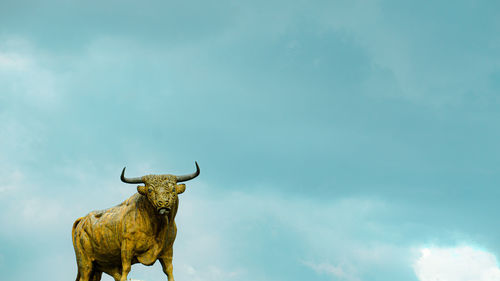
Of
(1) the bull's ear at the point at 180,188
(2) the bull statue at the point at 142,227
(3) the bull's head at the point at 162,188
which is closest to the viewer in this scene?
(3) the bull's head at the point at 162,188

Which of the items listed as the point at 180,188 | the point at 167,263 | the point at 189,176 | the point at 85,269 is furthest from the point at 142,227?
the point at 85,269

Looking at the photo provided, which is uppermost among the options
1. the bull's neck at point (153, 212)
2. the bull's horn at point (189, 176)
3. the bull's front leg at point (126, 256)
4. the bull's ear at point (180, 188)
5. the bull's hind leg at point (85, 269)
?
the bull's horn at point (189, 176)

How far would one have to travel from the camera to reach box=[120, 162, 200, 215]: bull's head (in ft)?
54.9

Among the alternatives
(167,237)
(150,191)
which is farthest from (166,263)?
(150,191)

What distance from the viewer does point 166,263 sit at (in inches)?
691

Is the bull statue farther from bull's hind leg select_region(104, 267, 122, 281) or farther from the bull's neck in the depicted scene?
bull's hind leg select_region(104, 267, 122, 281)

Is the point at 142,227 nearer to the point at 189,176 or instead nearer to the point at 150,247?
the point at 150,247

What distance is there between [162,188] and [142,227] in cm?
115

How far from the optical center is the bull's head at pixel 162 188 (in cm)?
1672

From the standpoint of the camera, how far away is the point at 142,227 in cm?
1725

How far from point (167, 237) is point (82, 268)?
105 inches

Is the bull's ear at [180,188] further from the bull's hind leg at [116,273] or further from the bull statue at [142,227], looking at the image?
the bull's hind leg at [116,273]

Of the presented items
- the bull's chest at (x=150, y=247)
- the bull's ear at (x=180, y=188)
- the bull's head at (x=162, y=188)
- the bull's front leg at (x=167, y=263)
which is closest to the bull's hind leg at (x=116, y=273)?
the bull's chest at (x=150, y=247)

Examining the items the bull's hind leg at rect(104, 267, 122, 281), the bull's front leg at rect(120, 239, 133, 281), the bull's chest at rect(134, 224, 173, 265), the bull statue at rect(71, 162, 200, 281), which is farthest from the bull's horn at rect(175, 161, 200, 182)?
the bull's hind leg at rect(104, 267, 122, 281)
